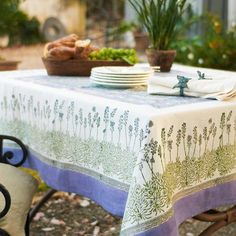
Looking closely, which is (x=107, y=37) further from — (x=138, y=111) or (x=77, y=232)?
(x=138, y=111)

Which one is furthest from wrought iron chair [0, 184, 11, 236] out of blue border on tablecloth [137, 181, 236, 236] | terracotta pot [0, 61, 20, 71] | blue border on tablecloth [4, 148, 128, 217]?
terracotta pot [0, 61, 20, 71]

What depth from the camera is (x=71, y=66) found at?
2383 mm

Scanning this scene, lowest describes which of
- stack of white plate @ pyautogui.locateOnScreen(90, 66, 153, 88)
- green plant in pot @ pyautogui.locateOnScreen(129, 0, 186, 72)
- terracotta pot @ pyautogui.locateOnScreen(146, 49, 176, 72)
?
stack of white plate @ pyautogui.locateOnScreen(90, 66, 153, 88)

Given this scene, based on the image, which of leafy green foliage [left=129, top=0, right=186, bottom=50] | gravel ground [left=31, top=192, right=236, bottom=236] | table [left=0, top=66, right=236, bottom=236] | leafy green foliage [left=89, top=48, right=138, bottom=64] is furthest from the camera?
gravel ground [left=31, top=192, right=236, bottom=236]

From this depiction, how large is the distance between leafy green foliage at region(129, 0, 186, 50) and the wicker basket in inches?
10.1

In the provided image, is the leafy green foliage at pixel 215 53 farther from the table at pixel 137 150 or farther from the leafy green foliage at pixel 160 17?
the table at pixel 137 150

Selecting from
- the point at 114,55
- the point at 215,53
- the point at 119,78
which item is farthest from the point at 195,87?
the point at 215,53

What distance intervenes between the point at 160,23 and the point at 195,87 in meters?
0.60

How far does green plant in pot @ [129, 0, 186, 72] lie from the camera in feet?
7.76

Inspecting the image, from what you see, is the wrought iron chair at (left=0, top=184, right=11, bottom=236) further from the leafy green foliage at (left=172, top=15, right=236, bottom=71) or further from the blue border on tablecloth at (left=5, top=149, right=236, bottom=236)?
the leafy green foliage at (left=172, top=15, right=236, bottom=71)

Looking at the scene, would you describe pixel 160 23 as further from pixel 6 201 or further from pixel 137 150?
pixel 6 201

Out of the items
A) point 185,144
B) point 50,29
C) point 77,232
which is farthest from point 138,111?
point 50,29

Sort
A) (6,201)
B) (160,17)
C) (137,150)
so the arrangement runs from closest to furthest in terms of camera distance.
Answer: (137,150) < (6,201) < (160,17)

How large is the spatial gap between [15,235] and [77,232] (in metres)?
1.11
